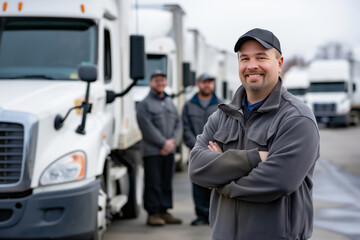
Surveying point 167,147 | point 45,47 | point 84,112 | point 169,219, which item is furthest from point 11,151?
point 169,219

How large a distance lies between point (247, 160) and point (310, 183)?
1.21 ft

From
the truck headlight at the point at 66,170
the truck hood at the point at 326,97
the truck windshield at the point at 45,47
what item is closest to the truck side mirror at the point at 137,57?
the truck windshield at the point at 45,47

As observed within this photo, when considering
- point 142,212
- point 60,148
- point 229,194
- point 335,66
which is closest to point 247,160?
point 229,194

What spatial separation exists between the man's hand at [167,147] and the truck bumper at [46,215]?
271cm

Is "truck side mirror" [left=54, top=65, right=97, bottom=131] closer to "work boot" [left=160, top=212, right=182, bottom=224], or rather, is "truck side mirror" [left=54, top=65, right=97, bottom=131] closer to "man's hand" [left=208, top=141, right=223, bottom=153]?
"man's hand" [left=208, top=141, right=223, bottom=153]

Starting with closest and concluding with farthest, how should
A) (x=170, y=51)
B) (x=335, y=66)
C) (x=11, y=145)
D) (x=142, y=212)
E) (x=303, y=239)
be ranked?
1. (x=303, y=239)
2. (x=11, y=145)
3. (x=142, y=212)
4. (x=170, y=51)
5. (x=335, y=66)

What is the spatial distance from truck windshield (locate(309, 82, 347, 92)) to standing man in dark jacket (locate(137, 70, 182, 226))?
2695cm

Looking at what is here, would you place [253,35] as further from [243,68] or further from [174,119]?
[174,119]

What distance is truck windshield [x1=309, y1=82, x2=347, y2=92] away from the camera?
3466 centimetres

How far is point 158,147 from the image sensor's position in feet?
29.1

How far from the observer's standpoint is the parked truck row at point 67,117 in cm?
597

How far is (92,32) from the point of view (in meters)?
7.58

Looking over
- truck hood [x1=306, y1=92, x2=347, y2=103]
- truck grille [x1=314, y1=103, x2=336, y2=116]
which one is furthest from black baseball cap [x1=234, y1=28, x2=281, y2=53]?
truck hood [x1=306, y1=92, x2=347, y2=103]

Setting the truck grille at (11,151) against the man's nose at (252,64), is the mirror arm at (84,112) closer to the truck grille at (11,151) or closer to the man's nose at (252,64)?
the truck grille at (11,151)
